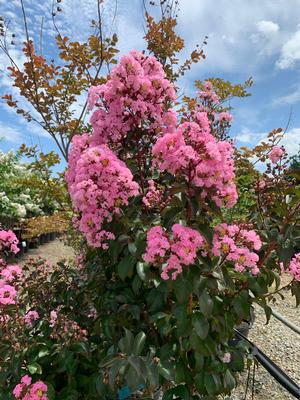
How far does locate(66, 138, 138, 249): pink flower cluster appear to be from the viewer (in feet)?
4.27

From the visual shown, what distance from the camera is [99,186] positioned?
134cm

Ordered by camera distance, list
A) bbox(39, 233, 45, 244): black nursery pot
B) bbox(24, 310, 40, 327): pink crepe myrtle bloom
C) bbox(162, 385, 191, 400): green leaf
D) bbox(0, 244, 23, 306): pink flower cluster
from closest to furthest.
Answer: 1. bbox(162, 385, 191, 400): green leaf
2. bbox(0, 244, 23, 306): pink flower cluster
3. bbox(24, 310, 40, 327): pink crepe myrtle bloom
4. bbox(39, 233, 45, 244): black nursery pot

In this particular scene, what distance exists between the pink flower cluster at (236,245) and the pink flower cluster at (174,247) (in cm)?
11

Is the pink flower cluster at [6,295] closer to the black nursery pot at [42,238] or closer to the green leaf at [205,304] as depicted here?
the green leaf at [205,304]

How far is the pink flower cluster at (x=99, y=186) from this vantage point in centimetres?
130

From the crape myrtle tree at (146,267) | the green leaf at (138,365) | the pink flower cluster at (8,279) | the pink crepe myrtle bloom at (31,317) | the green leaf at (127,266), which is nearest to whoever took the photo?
the green leaf at (138,365)

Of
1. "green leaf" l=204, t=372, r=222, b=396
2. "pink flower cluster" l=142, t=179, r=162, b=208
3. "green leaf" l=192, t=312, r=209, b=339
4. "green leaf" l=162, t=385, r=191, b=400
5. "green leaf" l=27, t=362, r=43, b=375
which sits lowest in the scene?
"green leaf" l=162, t=385, r=191, b=400

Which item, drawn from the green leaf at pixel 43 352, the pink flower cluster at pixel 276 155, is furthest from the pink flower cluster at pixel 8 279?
the pink flower cluster at pixel 276 155

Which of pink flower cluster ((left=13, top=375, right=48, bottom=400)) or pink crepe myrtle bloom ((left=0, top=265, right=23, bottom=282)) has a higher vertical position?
pink crepe myrtle bloom ((left=0, top=265, right=23, bottom=282))

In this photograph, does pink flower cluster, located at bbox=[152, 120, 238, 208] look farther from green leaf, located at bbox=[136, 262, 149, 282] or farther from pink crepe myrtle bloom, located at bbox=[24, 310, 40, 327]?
pink crepe myrtle bloom, located at bbox=[24, 310, 40, 327]

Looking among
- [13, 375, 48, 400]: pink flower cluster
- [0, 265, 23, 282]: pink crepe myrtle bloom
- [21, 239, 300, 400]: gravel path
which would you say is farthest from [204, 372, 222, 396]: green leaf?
[21, 239, 300, 400]: gravel path

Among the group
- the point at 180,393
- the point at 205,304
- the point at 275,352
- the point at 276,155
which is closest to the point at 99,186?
the point at 205,304

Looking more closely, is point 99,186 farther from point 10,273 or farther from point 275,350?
A: point 275,350

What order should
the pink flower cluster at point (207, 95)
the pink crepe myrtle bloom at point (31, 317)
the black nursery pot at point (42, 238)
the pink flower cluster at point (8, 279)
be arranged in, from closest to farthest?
1. the pink flower cluster at point (8, 279)
2. the pink crepe myrtle bloom at point (31, 317)
3. the pink flower cluster at point (207, 95)
4. the black nursery pot at point (42, 238)
